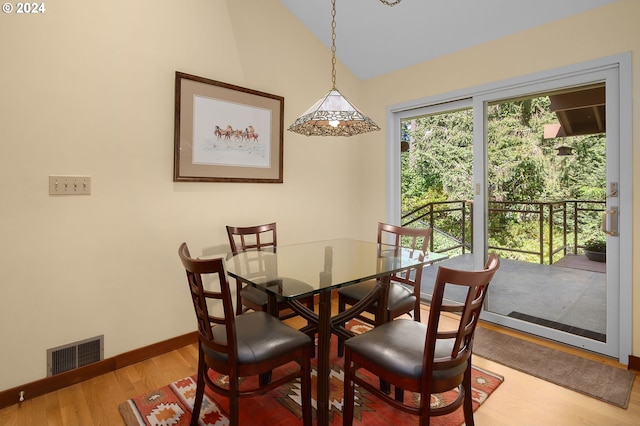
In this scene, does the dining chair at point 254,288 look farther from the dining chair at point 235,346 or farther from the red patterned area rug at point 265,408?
the red patterned area rug at point 265,408

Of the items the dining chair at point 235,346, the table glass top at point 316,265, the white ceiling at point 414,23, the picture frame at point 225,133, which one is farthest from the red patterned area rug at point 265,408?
the white ceiling at point 414,23

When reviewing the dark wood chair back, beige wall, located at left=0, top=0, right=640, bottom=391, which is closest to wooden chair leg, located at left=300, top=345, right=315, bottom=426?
the dark wood chair back

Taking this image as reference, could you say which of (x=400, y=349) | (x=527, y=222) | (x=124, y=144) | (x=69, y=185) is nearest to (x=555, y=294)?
(x=527, y=222)

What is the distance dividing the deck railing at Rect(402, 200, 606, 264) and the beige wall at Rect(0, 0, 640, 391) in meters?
0.61

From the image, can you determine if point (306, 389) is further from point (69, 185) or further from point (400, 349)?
point (69, 185)

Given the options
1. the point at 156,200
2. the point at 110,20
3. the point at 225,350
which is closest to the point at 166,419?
the point at 225,350

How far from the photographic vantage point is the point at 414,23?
115 inches

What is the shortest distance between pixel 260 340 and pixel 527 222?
246 cm

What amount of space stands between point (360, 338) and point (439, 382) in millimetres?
381

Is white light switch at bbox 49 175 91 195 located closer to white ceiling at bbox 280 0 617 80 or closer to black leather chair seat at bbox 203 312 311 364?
black leather chair seat at bbox 203 312 311 364

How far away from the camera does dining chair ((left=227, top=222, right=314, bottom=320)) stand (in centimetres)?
214

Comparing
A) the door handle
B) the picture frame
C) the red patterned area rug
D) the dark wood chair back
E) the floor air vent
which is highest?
the picture frame

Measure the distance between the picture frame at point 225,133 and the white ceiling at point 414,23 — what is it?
2.97 feet

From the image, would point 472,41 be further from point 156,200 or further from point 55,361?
Answer: point 55,361
